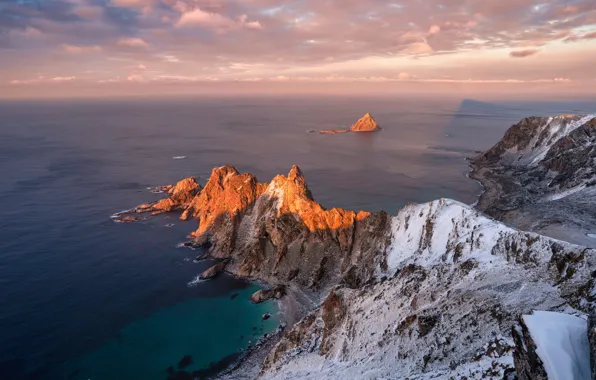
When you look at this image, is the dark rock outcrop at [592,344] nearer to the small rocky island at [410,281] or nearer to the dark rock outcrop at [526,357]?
the small rocky island at [410,281]

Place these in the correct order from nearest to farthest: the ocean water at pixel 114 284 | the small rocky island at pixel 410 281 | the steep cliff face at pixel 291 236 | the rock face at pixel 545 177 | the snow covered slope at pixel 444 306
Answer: the small rocky island at pixel 410 281 → the snow covered slope at pixel 444 306 → the ocean water at pixel 114 284 → the steep cliff face at pixel 291 236 → the rock face at pixel 545 177

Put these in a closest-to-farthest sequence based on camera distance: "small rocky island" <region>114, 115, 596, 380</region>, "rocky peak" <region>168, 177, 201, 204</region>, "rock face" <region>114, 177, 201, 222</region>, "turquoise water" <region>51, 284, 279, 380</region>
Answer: "small rocky island" <region>114, 115, 596, 380</region> → "turquoise water" <region>51, 284, 279, 380</region> → "rock face" <region>114, 177, 201, 222</region> → "rocky peak" <region>168, 177, 201, 204</region>

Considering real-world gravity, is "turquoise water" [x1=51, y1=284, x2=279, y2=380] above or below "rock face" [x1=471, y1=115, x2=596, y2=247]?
below

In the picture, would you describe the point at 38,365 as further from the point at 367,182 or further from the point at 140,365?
the point at 367,182

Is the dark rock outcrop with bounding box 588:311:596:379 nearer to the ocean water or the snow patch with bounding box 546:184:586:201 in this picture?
the ocean water

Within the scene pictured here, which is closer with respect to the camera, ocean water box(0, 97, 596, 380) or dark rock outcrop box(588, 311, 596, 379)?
dark rock outcrop box(588, 311, 596, 379)

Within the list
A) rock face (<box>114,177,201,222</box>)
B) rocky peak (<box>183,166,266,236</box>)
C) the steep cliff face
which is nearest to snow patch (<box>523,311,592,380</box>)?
the steep cliff face

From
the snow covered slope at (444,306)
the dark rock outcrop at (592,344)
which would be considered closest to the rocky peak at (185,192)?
the snow covered slope at (444,306)
